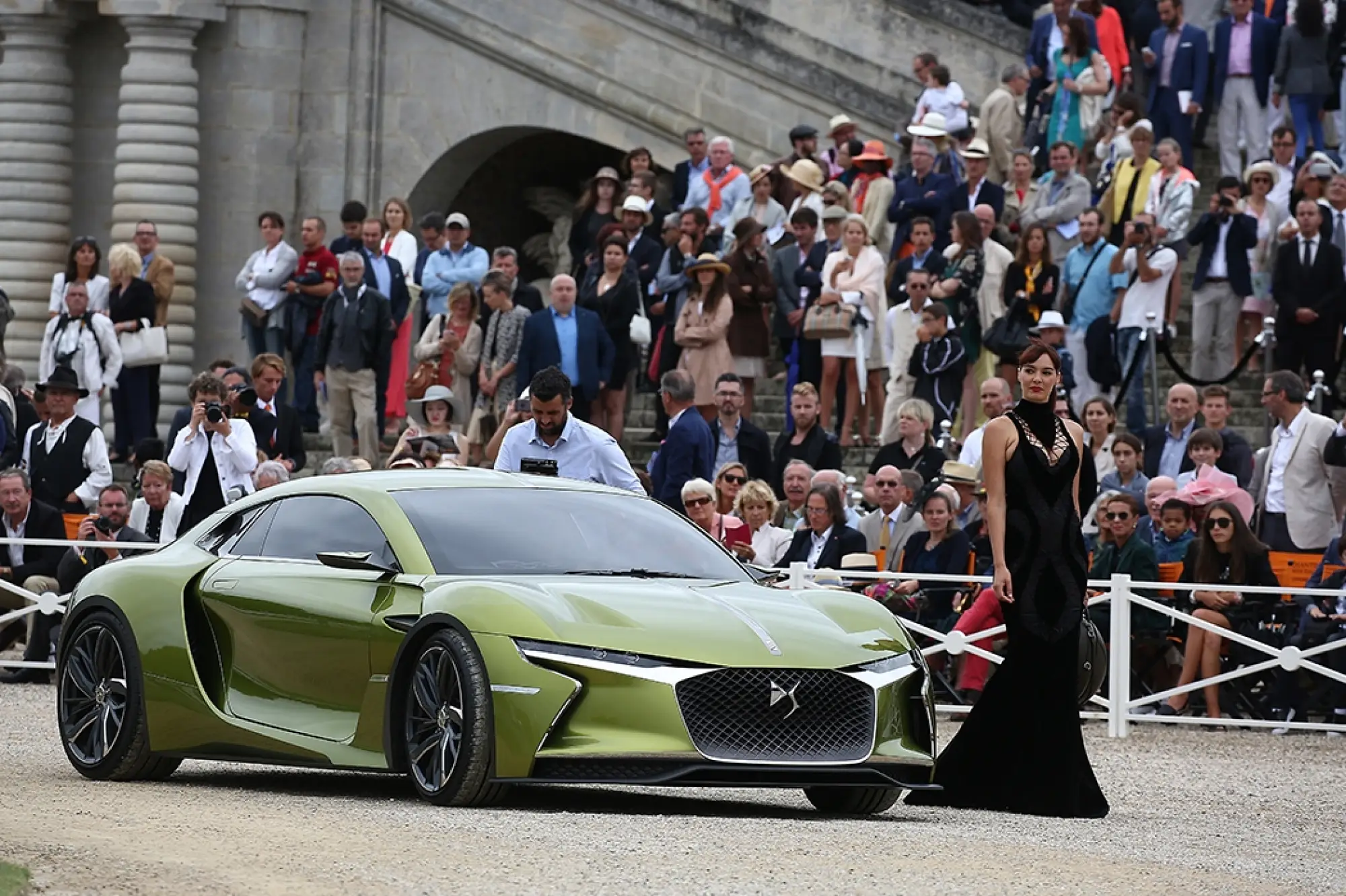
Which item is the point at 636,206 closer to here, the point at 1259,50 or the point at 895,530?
the point at 1259,50

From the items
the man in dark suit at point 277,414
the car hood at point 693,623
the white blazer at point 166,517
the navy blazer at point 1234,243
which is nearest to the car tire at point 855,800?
the car hood at point 693,623

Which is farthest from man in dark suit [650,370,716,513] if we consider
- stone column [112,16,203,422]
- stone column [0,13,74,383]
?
stone column [0,13,74,383]

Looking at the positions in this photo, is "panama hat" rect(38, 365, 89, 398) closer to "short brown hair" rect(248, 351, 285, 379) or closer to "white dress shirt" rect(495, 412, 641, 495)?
"short brown hair" rect(248, 351, 285, 379)

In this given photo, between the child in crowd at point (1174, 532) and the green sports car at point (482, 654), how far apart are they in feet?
20.5

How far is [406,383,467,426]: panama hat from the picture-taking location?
2161 cm

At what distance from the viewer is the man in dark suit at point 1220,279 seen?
2300 centimetres

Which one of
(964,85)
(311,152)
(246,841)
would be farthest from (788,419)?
(246,841)

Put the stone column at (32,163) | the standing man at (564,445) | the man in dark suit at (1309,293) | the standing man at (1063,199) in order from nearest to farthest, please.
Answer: the standing man at (564,445), the man in dark suit at (1309,293), the standing man at (1063,199), the stone column at (32,163)

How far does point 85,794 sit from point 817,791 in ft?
10.2

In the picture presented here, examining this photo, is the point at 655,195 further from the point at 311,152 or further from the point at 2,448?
the point at 2,448

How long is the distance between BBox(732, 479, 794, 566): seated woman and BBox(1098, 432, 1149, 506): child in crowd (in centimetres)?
221

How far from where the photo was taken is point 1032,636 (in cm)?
1221

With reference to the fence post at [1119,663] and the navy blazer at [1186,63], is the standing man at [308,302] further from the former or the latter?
the fence post at [1119,663]

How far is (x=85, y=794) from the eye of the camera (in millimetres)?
12055
